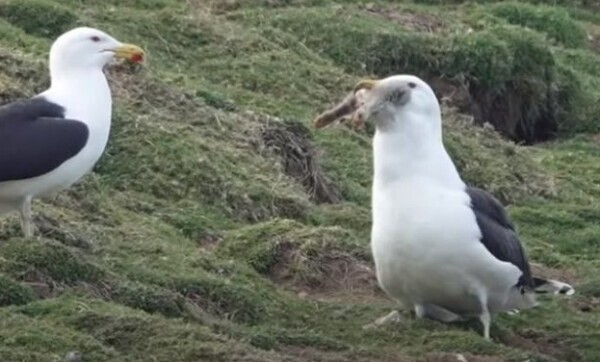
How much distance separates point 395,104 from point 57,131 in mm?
1724

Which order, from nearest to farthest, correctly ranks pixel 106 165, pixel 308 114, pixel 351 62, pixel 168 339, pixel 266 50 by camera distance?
pixel 168 339 < pixel 106 165 < pixel 308 114 < pixel 266 50 < pixel 351 62

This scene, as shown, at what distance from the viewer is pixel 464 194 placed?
9523mm

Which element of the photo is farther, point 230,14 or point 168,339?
point 230,14

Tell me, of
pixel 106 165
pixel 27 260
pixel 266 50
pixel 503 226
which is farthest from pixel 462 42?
pixel 27 260

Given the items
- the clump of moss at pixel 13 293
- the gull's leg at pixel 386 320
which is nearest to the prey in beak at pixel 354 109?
the gull's leg at pixel 386 320

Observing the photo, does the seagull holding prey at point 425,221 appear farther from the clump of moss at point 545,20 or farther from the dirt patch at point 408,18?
the clump of moss at point 545,20

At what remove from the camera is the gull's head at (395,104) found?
946 centimetres

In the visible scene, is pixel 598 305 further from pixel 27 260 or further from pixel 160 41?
pixel 160 41

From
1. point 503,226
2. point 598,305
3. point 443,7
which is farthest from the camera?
point 443,7

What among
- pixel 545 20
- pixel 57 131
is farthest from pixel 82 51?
pixel 545 20

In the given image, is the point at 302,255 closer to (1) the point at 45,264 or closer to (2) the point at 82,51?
(2) the point at 82,51

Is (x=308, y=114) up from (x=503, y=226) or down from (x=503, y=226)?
down

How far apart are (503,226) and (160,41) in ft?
21.2

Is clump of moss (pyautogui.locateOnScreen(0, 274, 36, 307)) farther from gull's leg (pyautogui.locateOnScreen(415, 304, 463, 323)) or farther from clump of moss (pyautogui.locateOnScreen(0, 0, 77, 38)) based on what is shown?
clump of moss (pyautogui.locateOnScreen(0, 0, 77, 38))
